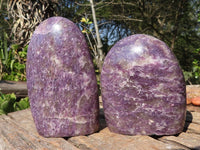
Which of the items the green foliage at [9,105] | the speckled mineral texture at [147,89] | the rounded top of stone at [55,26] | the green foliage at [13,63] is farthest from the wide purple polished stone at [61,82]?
the green foliage at [13,63]

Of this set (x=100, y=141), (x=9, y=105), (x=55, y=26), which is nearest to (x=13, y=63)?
(x=9, y=105)

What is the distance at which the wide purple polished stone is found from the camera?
148cm

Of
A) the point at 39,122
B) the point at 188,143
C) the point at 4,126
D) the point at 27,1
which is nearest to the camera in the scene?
the point at 188,143

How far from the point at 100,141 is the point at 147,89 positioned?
477 millimetres

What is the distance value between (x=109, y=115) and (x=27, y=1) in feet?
9.10

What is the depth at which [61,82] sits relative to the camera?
1.48 metres

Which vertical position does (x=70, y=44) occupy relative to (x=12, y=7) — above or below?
below

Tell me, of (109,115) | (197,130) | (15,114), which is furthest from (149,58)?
(15,114)

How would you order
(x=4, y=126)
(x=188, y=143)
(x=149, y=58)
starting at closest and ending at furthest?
(x=188, y=143) < (x=149, y=58) < (x=4, y=126)

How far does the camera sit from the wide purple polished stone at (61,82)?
1.48m

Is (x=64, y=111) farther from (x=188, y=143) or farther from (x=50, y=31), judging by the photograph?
(x=188, y=143)

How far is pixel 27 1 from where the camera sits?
350 cm

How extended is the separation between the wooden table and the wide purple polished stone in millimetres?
98

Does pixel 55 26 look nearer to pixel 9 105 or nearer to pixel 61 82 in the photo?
pixel 61 82
